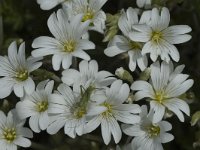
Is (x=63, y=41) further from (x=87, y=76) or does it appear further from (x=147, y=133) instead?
(x=147, y=133)

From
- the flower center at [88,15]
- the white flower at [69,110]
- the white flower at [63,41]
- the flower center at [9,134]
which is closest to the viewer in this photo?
the white flower at [69,110]

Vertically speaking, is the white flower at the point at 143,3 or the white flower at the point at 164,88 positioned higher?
the white flower at the point at 143,3

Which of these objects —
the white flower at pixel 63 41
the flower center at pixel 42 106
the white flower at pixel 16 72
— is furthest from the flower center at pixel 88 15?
the flower center at pixel 42 106

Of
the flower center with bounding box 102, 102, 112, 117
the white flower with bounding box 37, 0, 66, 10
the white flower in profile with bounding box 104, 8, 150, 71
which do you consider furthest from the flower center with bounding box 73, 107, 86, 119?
the white flower with bounding box 37, 0, 66, 10

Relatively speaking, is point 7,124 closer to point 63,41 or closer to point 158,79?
point 63,41

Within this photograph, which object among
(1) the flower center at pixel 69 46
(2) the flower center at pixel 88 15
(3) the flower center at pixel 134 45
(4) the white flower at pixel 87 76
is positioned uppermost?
(2) the flower center at pixel 88 15

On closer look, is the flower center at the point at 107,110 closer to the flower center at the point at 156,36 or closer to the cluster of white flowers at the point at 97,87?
the cluster of white flowers at the point at 97,87
